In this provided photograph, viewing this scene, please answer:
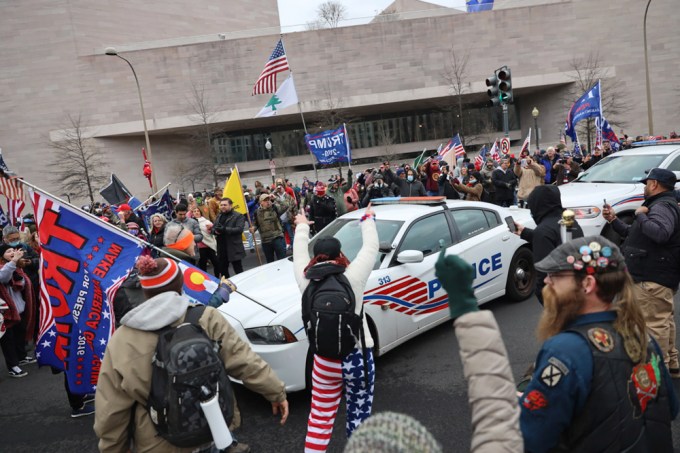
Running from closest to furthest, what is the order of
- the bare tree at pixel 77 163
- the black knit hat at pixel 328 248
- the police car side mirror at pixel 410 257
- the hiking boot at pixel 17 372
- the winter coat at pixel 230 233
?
the black knit hat at pixel 328 248 → the police car side mirror at pixel 410 257 → the hiking boot at pixel 17 372 → the winter coat at pixel 230 233 → the bare tree at pixel 77 163

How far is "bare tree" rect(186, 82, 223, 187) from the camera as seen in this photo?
4230 cm

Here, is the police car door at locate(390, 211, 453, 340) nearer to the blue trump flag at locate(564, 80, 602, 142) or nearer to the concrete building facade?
the blue trump flag at locate(564, 80, 602, 142)

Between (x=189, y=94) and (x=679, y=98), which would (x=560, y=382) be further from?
(x=679, y=98)

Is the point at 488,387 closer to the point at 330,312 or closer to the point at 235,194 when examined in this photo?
the point at 330,312

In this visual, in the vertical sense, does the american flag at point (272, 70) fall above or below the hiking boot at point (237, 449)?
above

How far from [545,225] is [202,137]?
142 ft

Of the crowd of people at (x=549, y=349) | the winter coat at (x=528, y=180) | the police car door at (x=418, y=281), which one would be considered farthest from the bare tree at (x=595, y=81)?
the crowd of people at (x=549, y=349)

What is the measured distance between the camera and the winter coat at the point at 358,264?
3.19 meters

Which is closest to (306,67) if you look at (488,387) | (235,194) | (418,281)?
(235,194)

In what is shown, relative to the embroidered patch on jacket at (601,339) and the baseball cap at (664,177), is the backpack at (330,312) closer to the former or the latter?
the embroidered patch on jacket at (601,339)

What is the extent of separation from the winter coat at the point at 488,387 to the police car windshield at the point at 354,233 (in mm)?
3576

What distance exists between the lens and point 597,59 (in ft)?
134

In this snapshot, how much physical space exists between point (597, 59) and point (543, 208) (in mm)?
43803

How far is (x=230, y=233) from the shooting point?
8.66 metres
